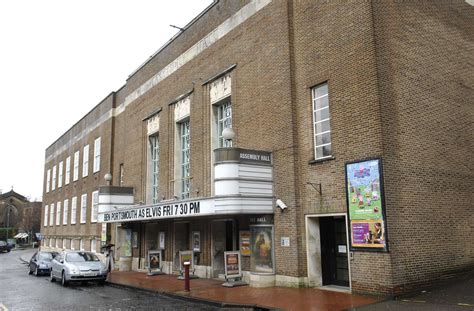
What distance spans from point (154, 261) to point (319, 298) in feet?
36.8

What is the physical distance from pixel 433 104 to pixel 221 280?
33.2ft

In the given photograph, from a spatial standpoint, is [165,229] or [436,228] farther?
[165,229]

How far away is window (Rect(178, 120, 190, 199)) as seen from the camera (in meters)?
22.2

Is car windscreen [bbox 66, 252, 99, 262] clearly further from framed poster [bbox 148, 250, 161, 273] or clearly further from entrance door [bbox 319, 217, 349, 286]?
entrance door [bbox 319, 217, 349, 286]

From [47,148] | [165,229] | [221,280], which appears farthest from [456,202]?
[47,148]

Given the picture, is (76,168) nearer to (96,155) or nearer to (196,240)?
(96,155)

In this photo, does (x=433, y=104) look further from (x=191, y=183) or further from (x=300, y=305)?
(x=191, y=183)

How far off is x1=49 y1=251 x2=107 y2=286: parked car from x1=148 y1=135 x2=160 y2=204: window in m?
5.38

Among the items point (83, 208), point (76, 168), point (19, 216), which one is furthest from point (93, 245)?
point (19, 216)

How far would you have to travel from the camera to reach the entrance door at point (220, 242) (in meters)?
18.4

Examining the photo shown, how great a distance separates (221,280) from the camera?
1809 cm

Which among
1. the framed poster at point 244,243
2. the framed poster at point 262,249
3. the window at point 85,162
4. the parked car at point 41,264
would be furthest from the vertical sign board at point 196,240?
the window at point 85,162

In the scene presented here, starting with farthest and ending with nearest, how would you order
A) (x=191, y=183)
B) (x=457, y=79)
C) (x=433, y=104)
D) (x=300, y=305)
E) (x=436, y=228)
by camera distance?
1. (x=191, y=183)
2. (x=457, y=79)
3. (x=433, y=104)
4. (x=436, y=228)
5. (x=300, y=305)

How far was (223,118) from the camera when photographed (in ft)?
66.1
